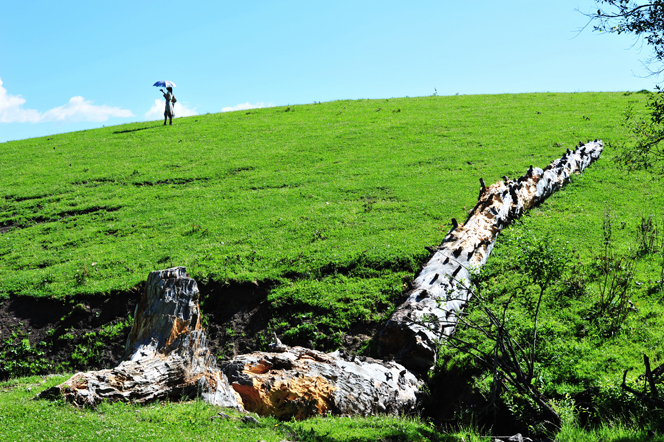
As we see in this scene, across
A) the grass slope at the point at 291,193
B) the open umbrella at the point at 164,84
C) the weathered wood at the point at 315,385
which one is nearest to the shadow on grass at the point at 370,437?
the weathered wood at the point at 315,385

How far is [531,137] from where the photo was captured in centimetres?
2686

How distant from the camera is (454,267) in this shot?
461 inches

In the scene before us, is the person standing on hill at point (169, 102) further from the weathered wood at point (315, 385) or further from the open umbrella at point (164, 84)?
the weathered wood at point (315, 385)

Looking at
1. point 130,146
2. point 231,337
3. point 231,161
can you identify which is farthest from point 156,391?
point 130,146

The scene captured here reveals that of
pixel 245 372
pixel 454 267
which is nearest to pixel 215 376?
pixel 245 372

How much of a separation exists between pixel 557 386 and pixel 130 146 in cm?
3127

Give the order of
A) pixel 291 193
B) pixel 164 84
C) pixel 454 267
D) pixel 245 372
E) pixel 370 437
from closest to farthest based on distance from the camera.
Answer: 1. pixel 370 437
2. pixel 245 372
3. pixel 454 267
4. pixel 291 193
5. pixel 164 84

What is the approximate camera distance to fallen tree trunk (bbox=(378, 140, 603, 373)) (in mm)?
9172

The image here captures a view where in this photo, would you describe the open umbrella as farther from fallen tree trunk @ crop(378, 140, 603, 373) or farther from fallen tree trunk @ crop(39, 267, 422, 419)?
fallen tree trunk @ crop(39, 267, 422, 419)

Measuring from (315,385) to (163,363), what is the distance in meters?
2.65

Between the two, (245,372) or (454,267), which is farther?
(454,267)

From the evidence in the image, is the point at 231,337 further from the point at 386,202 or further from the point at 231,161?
the point at 231,161

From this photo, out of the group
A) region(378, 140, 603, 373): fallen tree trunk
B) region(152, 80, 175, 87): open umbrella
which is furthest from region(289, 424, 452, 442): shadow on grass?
region(152, 80, 175, 87): open umbrella

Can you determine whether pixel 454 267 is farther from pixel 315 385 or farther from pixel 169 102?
pixel 169 102
